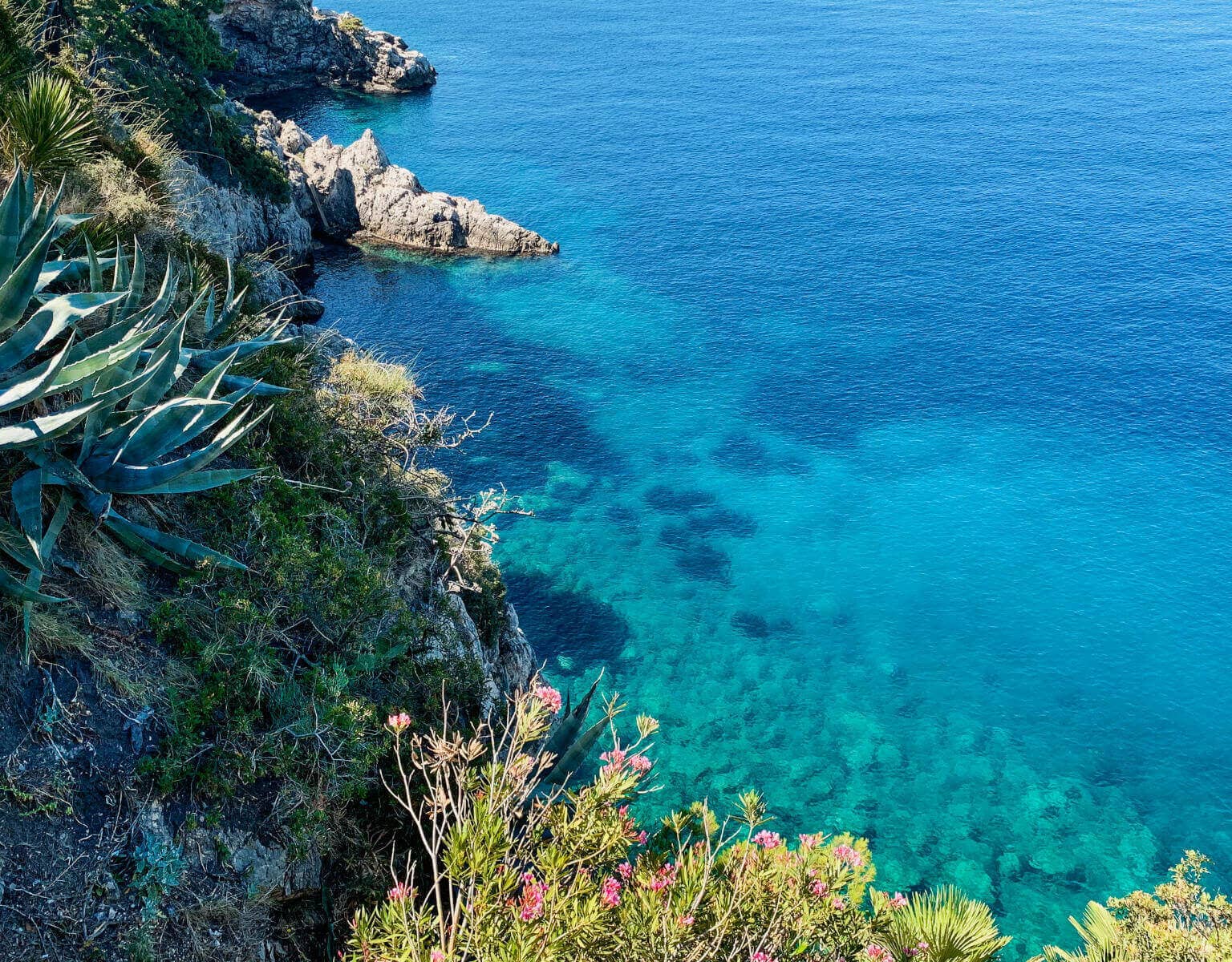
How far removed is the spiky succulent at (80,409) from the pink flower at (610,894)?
20.7 ft

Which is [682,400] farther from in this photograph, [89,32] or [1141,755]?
[89,32]

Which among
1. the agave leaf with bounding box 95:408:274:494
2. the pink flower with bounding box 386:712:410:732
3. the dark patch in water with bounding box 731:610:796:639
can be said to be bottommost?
the dark patch in water with bounding box 731:610:796:639

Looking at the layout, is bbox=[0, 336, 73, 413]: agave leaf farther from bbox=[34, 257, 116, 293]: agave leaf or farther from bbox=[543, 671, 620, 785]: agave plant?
bbox=[543, 671, 620, 785]: agave plant

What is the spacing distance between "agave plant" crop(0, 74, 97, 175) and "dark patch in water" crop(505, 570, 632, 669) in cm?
2285

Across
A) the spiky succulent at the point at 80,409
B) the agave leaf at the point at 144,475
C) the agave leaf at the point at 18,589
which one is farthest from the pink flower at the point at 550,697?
the agave leaf at the point at 18,589

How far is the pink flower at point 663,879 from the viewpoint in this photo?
31.7ft

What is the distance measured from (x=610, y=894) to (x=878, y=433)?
139 feet

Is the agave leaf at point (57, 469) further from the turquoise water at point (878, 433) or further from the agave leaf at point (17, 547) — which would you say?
the turquoise water at point (878, 433)

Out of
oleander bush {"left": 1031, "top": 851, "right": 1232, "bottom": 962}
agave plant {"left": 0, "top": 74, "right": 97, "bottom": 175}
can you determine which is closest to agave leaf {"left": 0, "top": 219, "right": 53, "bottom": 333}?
agave plant {"left": 0, "top": 74, "right": 97, "bottom": 175}

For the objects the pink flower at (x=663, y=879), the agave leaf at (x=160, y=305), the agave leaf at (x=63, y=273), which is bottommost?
the pink flower at (x=663, y=879)

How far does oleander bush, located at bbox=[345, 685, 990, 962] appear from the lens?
8.60m

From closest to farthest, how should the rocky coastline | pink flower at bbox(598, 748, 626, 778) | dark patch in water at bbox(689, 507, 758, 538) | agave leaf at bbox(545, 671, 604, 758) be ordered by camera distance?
pink flower at bbox(598, 748, 626, 778) < agave leaf at bbox(545, 671, 604, 758) < dark patch in water at bbox(689, 507, 758, 538) < the rocky coastline

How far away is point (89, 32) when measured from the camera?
35.2 m

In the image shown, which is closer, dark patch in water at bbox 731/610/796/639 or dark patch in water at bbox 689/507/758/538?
dark patch in water at bbox 731/610/796/639
